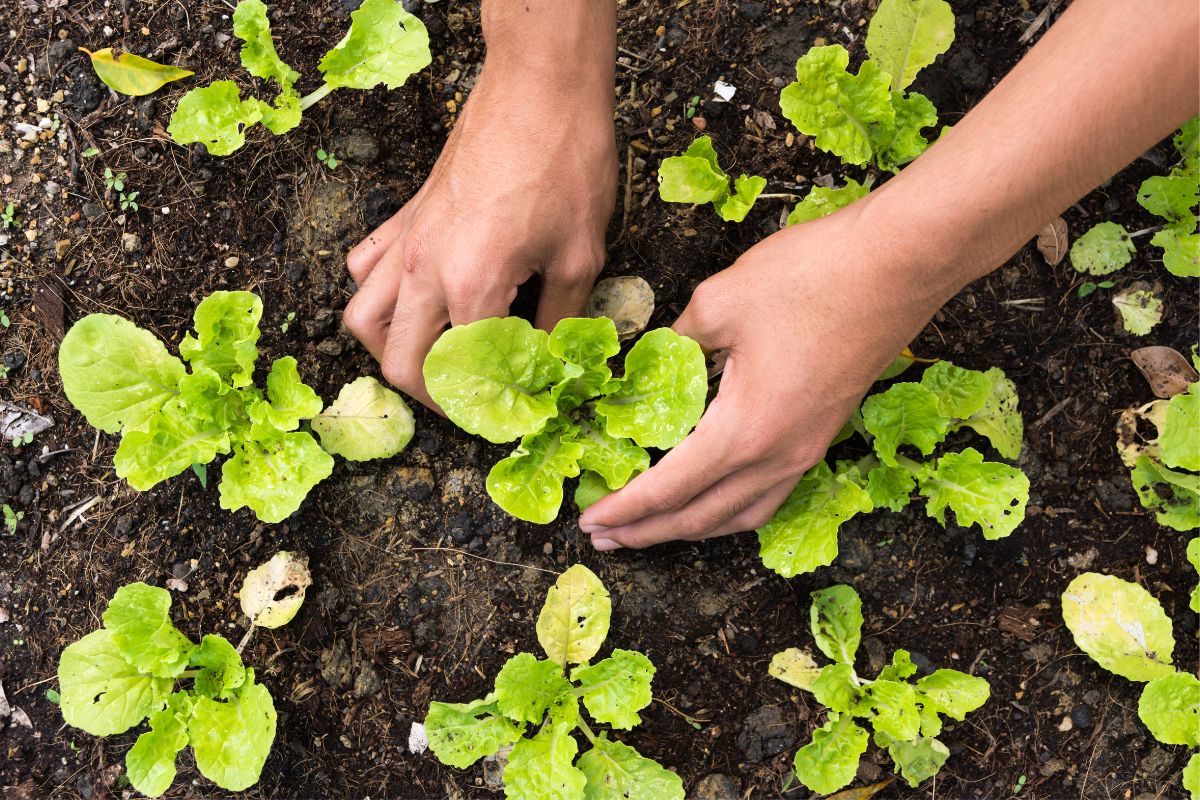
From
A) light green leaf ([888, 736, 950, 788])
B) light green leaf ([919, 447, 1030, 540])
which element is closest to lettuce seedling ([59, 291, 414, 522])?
light green leaf ([919, 447, 1030, 540])

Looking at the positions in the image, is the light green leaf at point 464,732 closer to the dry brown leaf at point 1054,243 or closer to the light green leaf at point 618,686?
the light green leaf at point 618,686

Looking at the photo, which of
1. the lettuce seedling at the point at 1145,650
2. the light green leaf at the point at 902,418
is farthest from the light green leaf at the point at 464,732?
the lettuce seedling at the point at 1145,650

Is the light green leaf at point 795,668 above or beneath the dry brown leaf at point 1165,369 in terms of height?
beneath

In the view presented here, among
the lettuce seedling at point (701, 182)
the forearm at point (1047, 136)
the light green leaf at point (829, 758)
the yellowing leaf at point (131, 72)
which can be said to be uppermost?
the forearm at point (1047, 136)

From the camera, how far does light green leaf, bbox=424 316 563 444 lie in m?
1.93

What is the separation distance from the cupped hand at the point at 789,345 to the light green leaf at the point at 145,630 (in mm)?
1319

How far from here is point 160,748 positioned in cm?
225

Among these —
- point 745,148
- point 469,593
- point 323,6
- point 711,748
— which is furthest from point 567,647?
point 323,6

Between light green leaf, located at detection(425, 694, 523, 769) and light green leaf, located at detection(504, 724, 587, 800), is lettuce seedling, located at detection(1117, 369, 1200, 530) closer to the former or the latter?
light green leaf, located at detection(504, 724, 587, 800)

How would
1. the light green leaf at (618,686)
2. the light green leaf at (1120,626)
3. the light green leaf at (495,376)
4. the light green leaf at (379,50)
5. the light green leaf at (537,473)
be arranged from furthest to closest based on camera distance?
the light green leaf at (1120,626), the light green leaf at (379,50), the light green leaf at (618,686), the light green leaf at (537,473), the light green leaf at (495,376)

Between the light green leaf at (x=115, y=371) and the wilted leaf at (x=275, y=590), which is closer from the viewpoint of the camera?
the light green leaf at (x=115, y=371)

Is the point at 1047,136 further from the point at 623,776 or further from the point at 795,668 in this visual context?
the point at 623,776

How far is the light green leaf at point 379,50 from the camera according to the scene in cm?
232

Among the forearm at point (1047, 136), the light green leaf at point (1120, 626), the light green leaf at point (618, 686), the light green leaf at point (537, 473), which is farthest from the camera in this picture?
the light green leaf at point (1120, 626)
